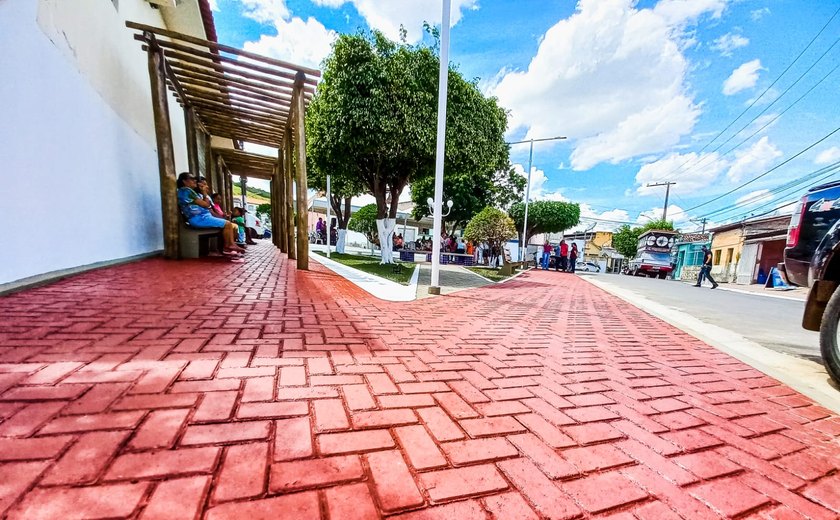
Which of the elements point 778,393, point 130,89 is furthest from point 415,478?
point 130,89

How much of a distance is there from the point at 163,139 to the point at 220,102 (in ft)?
7.97

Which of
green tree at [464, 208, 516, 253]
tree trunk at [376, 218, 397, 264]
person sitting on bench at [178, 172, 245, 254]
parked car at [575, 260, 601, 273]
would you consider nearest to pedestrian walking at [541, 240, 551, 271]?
green tree at [464, 208, 516, 253]

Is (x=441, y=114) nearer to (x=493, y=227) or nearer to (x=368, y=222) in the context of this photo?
(x=493, y=227)

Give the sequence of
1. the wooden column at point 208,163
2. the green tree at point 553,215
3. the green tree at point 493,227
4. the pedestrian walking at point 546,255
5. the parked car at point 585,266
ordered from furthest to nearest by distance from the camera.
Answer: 1. the green tree at point 553,215
2. the parked car at point 585,266
3. the pedestrian walking at point 546,255
4. the green tree at point 493,227
5. the wooden column at point 208,163

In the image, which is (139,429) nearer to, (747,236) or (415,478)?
(415,478)

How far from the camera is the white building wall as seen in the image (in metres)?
2.89

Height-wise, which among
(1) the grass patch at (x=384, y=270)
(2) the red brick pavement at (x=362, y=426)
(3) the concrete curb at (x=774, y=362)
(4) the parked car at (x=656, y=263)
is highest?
(2) the red brick pavement at (x=362, y=426)

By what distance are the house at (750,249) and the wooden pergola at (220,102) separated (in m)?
24.7

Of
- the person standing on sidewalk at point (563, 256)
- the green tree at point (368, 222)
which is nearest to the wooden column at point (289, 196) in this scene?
the green tree at point (368, 222)

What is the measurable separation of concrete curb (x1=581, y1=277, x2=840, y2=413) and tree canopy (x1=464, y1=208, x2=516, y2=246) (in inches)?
436

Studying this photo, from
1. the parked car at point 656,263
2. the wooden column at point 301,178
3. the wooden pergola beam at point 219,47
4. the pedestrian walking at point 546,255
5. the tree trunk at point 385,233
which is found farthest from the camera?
the parked car at point 656,263

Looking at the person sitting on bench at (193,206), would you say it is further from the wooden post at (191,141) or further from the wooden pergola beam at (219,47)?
the wooden post at (191,141)

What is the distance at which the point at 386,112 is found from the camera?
8.54 meters

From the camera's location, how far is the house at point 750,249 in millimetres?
20550
